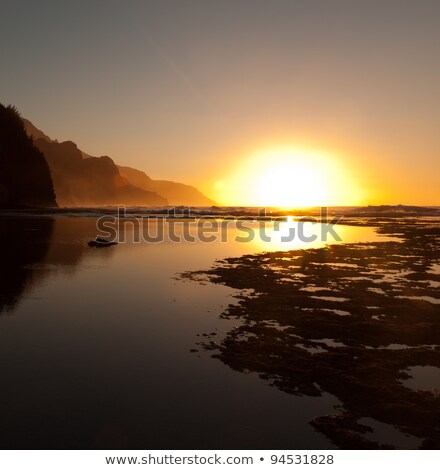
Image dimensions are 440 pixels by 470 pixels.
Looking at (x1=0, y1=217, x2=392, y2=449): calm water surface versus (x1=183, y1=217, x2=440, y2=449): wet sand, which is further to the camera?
(x1=183, y1=217, x2=440, y2=449): wet sand

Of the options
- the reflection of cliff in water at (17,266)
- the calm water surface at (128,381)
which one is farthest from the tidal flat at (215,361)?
the reflection of cliff in water at (17,266)

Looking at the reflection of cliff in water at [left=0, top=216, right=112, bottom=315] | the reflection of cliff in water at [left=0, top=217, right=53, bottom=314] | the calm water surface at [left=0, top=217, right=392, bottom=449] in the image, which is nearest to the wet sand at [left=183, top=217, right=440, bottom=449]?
the calm water surface at [left=0, top=217, right=392, bottom=449]

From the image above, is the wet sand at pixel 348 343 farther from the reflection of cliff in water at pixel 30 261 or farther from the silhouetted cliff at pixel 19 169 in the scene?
the silhouetted cliff at pixel 19 169

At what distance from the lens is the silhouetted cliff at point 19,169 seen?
89.1 m

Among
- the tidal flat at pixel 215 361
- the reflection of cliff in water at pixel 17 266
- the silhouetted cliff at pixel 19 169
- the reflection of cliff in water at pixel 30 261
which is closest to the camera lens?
the tidal flat at pixel 215 361

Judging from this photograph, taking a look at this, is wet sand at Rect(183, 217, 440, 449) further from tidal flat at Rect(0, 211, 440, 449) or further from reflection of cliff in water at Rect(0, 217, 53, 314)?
reflection of cliff in water at Rect(0, 217, 53, 314)

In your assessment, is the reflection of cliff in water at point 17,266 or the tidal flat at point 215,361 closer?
the tidal flat at point 215,361

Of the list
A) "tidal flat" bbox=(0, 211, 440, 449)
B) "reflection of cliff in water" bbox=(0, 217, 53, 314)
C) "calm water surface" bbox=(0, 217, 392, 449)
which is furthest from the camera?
"reflection of cliff in water" bbox=(0, 217, 53, 314)

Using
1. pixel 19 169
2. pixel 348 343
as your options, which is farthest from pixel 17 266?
pixel 19 169

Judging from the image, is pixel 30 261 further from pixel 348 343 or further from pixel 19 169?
pixel 19 169

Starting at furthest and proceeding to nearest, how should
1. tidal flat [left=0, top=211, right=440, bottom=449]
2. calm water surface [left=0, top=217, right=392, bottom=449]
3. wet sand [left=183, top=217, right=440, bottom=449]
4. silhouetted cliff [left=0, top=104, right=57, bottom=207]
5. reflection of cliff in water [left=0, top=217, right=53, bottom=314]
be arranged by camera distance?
silhouetted cliff [left=0, top=104, right=57, bottom=207] < reflection of cliff in water [left=0, top=217, right=53, bottom=314] < wet sand [left=183, top=217, right=440, bottom=449] < tidal flat [left=0, top=211, right=440, bottom=449] < calm water surface [left=0, top=217, right=392, bottom=449]

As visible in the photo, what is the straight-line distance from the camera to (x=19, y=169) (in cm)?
9469

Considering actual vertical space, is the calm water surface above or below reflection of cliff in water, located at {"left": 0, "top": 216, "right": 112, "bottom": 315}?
below

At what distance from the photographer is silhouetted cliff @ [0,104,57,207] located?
8906 centimetres
